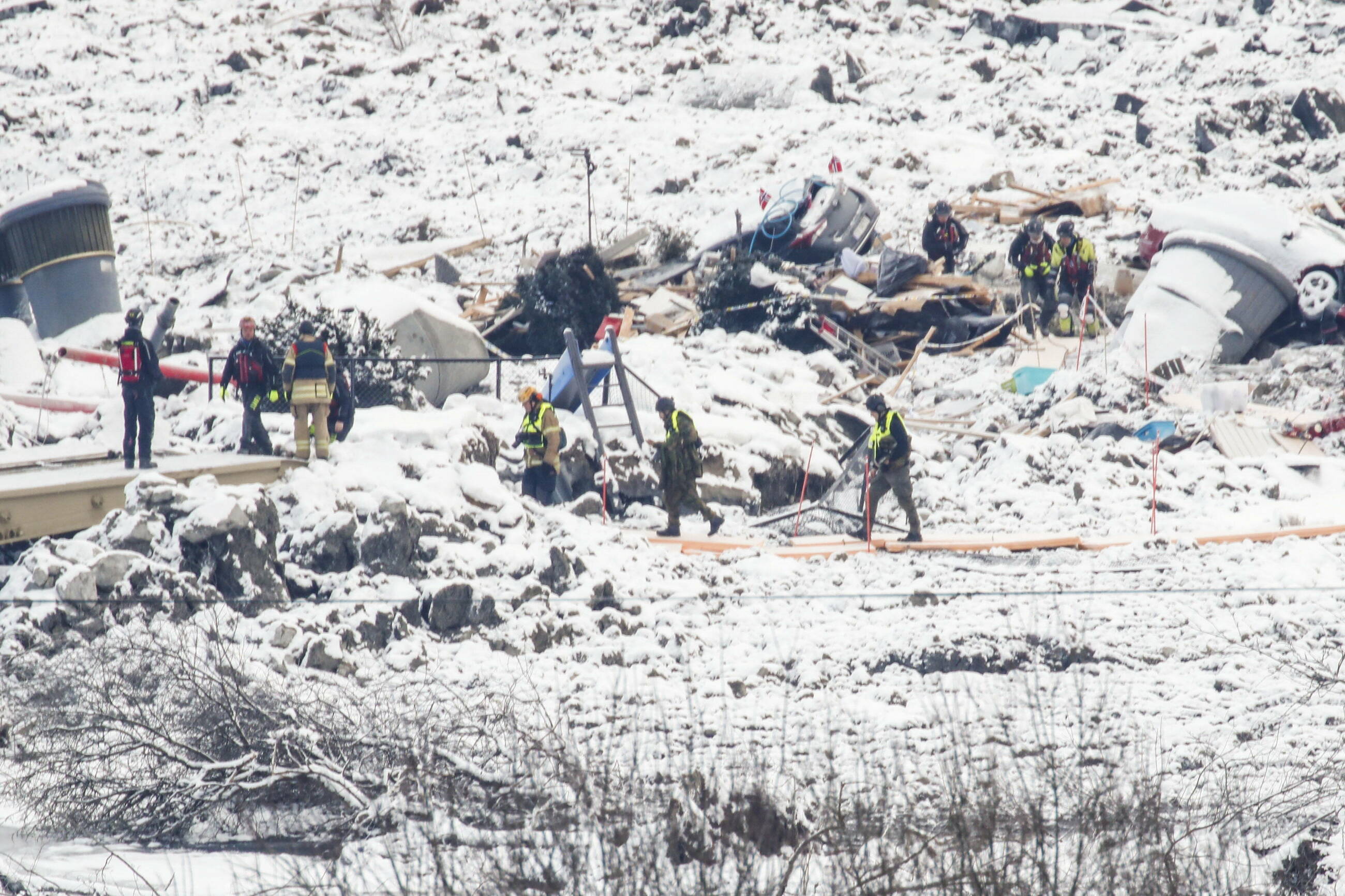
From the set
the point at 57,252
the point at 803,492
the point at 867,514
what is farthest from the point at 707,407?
the point at 57,252

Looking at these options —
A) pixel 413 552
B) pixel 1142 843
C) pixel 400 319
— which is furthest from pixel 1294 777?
pixel 400 319

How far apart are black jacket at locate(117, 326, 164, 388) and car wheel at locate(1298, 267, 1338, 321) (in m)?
12.1

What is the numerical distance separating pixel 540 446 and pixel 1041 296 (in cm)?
798

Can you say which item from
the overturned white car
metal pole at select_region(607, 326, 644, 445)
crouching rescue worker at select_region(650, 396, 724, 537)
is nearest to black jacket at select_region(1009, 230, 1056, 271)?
the overturned white car

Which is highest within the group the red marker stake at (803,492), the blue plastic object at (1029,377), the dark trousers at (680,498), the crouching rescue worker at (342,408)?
the crouching rescue worker at (342,408)

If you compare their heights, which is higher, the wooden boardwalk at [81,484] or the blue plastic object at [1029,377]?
the wooden boardwalk at [81,484]

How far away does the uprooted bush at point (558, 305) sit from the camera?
16016 mm

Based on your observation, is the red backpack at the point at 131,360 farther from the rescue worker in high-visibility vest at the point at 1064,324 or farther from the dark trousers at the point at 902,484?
the rescue worker in high-visibility vest at the point at 1064,324

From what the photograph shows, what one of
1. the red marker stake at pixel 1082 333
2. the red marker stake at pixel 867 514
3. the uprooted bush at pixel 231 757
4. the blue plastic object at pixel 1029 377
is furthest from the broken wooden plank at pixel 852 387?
the uprooted bush at pixel 231 757

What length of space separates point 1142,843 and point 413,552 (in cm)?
597

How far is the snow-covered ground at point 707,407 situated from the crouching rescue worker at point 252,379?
0.83 m

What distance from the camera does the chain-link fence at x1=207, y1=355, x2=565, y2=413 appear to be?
12.7 meters

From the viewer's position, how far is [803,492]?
11859 millimetres

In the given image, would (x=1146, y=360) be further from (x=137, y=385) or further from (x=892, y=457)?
(x=137, y=385)
